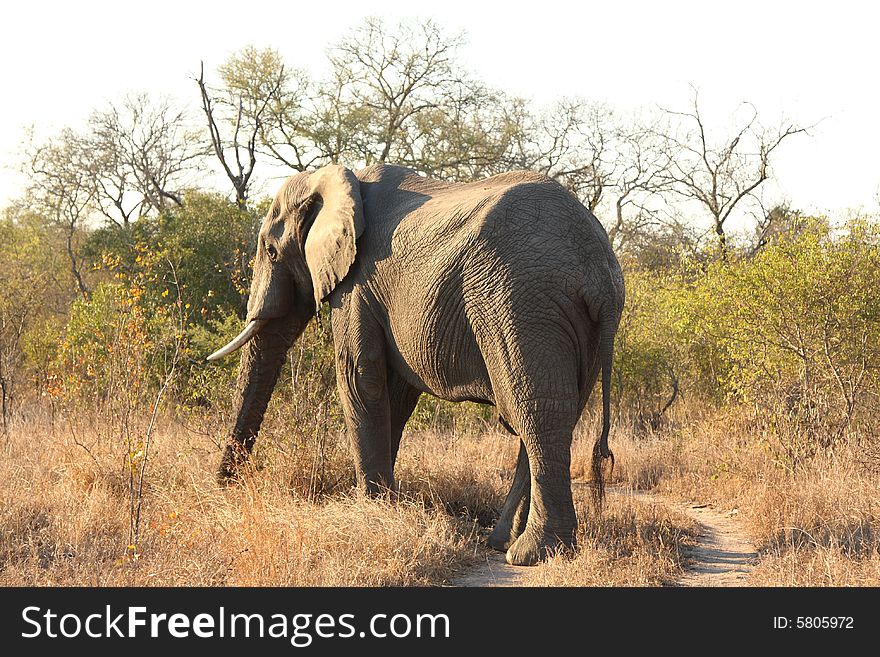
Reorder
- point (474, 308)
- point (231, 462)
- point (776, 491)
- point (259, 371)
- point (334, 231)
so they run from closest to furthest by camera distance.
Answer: point (474, 308) → point (334, 231) → point (776, 491) → point (231, 462) → point (259, 371)

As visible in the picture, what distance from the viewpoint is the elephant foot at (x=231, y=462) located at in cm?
771

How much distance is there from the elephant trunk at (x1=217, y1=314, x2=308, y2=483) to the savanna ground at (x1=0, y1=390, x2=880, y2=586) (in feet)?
0.66

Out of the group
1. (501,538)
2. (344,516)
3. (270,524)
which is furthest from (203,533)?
(501,538)

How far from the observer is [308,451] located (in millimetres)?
7547

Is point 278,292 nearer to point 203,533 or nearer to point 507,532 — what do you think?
point 203,533

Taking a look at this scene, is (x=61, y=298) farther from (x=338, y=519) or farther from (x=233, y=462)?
(x=338, y=519)

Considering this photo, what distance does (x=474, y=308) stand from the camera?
5957 millimetres

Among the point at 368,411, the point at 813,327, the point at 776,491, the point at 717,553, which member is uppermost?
the point at 813,327

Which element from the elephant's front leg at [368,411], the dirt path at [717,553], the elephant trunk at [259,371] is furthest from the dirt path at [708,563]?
the elephant trunk at [259,371]

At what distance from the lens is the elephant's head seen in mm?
7539

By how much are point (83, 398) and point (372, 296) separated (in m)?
5.60

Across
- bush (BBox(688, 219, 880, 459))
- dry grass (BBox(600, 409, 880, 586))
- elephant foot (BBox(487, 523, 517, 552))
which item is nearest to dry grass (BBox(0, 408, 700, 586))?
elephant foot (BBox(487, 523, 517, 552))

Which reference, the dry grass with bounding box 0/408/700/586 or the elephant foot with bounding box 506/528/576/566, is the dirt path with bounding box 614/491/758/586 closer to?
the dry grass with bounding box 0/408/700/586

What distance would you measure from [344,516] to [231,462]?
199cm
